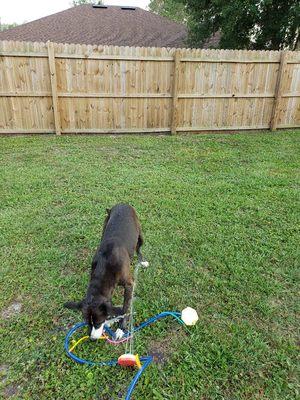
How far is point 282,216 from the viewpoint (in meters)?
4.24

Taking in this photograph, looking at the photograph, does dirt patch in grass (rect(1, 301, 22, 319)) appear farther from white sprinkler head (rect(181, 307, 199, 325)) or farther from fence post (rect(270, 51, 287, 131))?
fence post (rect(270, 51, 287, 131))

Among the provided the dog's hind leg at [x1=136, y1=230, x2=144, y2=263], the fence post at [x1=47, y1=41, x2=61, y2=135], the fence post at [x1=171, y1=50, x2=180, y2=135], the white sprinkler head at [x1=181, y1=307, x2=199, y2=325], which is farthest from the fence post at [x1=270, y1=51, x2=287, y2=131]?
the white sprinkler head at [x1=181, y1=307, x2=199, y2=325]

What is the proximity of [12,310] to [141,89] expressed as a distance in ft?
21.6

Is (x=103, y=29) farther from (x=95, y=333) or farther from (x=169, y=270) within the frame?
(x=95, y=333)

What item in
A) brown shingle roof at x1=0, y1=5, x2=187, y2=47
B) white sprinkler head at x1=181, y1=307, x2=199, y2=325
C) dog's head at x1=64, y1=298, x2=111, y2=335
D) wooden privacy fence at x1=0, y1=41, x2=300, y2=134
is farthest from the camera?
brown shingle roof at x1=0, y1=5, x2=187, y2=47

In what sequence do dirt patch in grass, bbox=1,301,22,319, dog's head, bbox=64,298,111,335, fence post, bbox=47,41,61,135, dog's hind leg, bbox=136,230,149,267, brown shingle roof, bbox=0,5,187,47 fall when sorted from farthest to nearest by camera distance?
brown shingle roof, bbox=0,5,187,47 < fence post, bbox=47,41,61,135 < dog's hind leg, bbox=136,230,149,267 < dirt patch in grass, bbox=1,301,22,319 < dog's head, bbox=64,298,111,335

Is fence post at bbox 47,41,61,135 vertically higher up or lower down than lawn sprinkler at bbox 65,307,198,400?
higher up

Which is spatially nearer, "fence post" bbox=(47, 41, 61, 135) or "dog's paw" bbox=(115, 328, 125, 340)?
"dog's paw" bbox=(115, 328, 125, 340)

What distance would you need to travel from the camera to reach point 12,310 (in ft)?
8.78

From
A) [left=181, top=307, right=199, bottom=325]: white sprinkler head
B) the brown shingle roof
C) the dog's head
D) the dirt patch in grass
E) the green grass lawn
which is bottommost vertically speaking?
the dirt patch in grass

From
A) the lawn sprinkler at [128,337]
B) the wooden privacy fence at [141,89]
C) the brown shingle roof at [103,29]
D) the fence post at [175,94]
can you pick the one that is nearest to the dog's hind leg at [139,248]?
the lawn sprinkler at [128,337]

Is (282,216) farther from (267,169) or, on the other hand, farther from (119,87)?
(119,87)

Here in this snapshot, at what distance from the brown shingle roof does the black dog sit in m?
12.7

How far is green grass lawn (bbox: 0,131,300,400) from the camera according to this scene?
2127 millimetres
